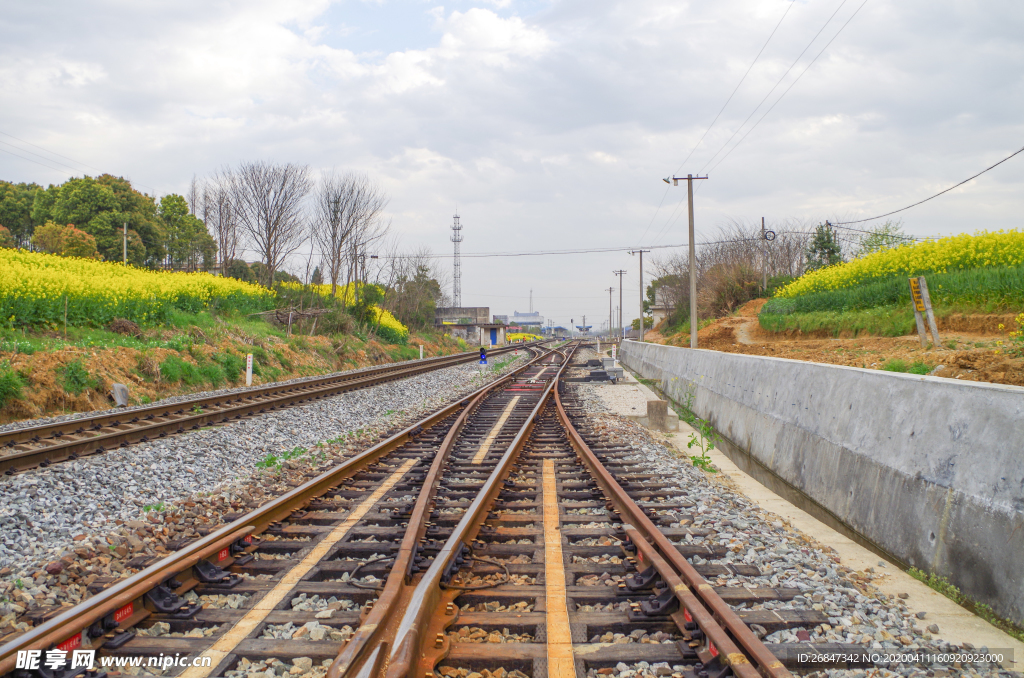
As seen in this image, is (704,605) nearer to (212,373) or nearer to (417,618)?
(417,618)

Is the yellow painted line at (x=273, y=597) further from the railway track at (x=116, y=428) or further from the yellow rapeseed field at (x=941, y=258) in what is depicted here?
the yellow rapeseed field at (x=941, y=258)

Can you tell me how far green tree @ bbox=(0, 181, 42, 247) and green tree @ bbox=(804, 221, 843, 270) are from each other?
68301 millimetres

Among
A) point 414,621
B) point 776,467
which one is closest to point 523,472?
point 776,467

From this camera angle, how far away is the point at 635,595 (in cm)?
387

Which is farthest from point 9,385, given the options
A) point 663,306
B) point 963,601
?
point 663,306

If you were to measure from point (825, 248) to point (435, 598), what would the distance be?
149 ft

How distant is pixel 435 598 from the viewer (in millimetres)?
3588

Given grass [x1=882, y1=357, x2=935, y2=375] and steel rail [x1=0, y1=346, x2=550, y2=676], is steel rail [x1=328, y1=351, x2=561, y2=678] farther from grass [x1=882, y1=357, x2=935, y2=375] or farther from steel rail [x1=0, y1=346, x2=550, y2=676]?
grass [x1=882, y1=357, x2=935, y2=375]

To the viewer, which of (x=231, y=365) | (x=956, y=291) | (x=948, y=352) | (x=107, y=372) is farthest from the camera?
(x=231, y=365)

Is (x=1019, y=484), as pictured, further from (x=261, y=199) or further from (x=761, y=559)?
(x=261, y=199)

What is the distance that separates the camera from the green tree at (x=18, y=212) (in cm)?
5412

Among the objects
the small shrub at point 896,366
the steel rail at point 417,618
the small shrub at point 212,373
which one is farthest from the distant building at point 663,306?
the steel rail at point 417,618

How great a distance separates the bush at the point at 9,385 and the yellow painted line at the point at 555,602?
10.5 m

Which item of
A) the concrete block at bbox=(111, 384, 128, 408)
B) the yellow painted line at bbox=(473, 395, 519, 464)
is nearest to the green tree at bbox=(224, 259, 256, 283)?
the concrete block at bbox=(111, 384, 128, 408)
